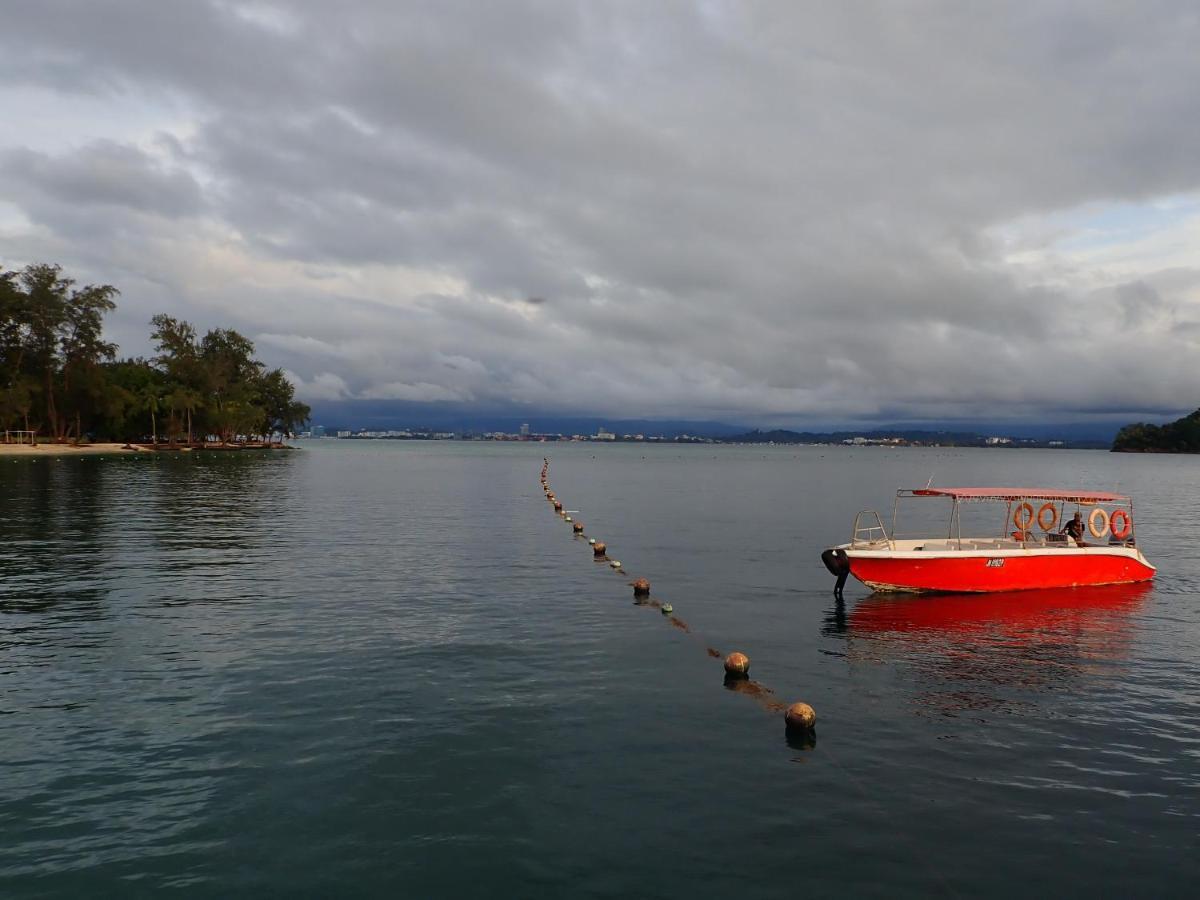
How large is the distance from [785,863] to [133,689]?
15434mm

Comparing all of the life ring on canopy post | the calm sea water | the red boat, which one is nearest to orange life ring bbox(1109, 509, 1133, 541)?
the red boat

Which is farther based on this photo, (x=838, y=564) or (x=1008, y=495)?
(x=1008, y=495)

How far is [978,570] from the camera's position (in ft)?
110

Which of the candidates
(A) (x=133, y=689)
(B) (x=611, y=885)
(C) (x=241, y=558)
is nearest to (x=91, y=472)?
(C) (x=241, y=558)

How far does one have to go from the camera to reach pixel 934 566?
108 feet

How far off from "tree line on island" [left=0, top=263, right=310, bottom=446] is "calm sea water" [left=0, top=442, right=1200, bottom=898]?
12775cm

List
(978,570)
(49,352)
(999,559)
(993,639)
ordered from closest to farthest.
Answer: (993,639), (978,570), (999,559), (49,352)

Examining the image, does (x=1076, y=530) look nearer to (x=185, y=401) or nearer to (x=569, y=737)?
(x=569, y=737)

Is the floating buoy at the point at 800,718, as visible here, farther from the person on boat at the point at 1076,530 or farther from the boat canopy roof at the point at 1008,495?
the person on boat at the point at 1076,530

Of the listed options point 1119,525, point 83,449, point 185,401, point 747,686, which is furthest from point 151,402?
point 747,686

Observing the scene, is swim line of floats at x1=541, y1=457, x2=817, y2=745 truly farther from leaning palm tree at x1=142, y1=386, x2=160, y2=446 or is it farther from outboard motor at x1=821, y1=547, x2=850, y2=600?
leaning palm tree at x1=142, y1=386, x2=160, y2=446

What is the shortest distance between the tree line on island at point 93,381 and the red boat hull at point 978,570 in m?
147

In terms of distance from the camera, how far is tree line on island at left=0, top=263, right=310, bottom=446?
452 ft

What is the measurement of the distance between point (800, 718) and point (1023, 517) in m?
26.7
